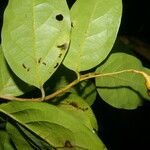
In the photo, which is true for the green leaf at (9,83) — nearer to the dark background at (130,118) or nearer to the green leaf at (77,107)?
the green leaf at (77,107)

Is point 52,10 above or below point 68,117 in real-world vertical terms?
above

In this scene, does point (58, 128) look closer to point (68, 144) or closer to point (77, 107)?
point (68, 144)

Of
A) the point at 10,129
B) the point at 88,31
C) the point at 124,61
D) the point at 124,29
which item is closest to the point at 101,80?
the point at 124,61

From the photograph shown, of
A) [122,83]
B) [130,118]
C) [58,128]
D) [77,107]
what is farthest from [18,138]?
[130,118]

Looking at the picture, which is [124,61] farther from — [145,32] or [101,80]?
Answer: [145,32]

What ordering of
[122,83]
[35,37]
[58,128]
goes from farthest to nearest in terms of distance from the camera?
[122,83]
[35,37]
[58,128]

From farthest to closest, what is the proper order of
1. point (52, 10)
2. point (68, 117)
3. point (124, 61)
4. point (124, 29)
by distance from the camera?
Result: point (124, 29)
point (124, 61)
point (52, 10)
point (68, 117)

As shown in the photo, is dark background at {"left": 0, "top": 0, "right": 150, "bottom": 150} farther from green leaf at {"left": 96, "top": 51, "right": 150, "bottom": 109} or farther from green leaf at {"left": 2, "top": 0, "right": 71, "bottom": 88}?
green leaf at {"left": 2, "top": 0, "right": 71, "bottom": 88}
